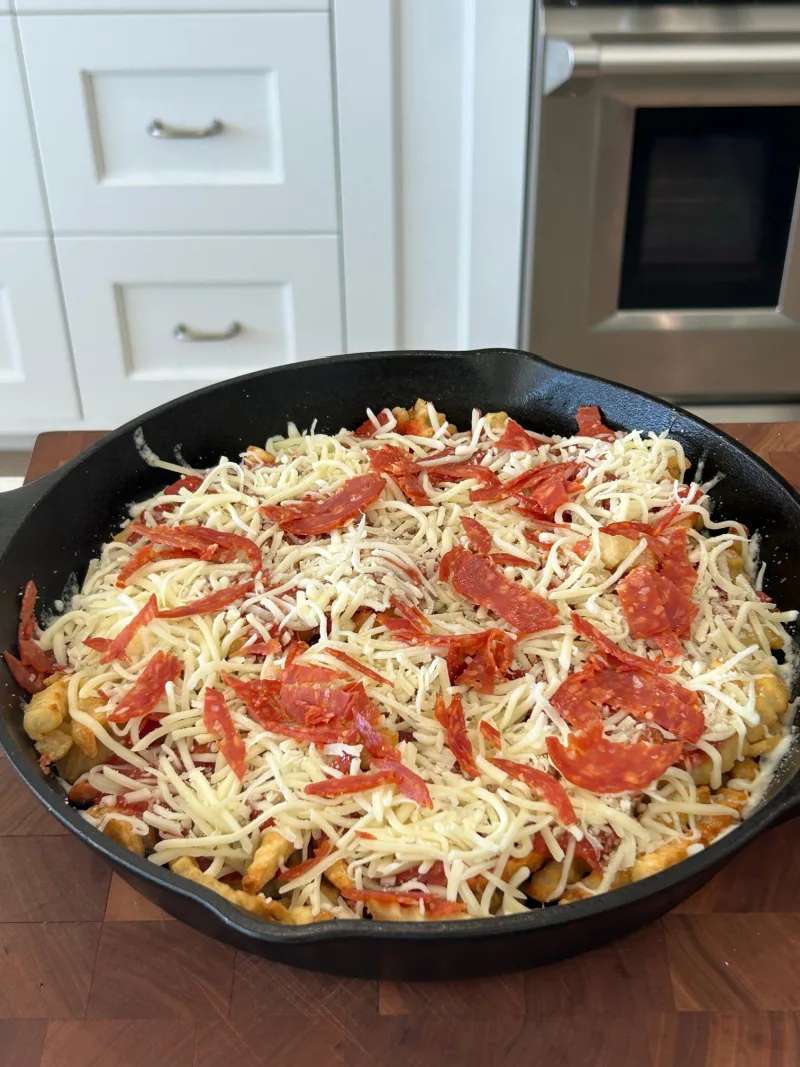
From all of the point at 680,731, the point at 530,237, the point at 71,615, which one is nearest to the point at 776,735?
the point at 680,731

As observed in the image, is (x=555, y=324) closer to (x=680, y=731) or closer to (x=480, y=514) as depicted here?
(x=480, y=514)

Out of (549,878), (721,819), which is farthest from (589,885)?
(721,819)

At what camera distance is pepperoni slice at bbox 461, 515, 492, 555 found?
135cm

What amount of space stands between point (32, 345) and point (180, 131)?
2.18 ft

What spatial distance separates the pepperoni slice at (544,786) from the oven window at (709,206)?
170 cm

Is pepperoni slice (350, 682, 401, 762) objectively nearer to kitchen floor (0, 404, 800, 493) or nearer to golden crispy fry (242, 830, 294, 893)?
golden crispy fry (242, 830, 294, 893)

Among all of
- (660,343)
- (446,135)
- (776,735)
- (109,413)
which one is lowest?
(109,413)

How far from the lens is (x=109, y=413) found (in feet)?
8.76

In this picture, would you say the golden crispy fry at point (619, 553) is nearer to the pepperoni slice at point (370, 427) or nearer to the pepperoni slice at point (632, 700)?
the pepperoni slice at point (632, 700)

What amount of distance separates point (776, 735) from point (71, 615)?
0.82m

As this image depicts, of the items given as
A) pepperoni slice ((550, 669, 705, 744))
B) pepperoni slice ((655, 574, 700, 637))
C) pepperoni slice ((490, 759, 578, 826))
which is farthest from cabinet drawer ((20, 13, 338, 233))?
pepperoni slice ((490, 759, 578, 826))

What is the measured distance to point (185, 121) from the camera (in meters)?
2.27

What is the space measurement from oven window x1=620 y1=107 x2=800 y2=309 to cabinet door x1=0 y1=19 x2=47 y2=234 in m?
1.33

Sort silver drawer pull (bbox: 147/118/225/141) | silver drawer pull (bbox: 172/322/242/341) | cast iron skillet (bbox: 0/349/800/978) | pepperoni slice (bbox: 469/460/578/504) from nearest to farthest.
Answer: cast iron skillet (bbox: 0/349/800/978), pepperoni slice (bbox: 469/460/578/504), silver drawer pull (bbox: 147/118/225/141), silver drawer pull (bbox: 172/322/242/341)
